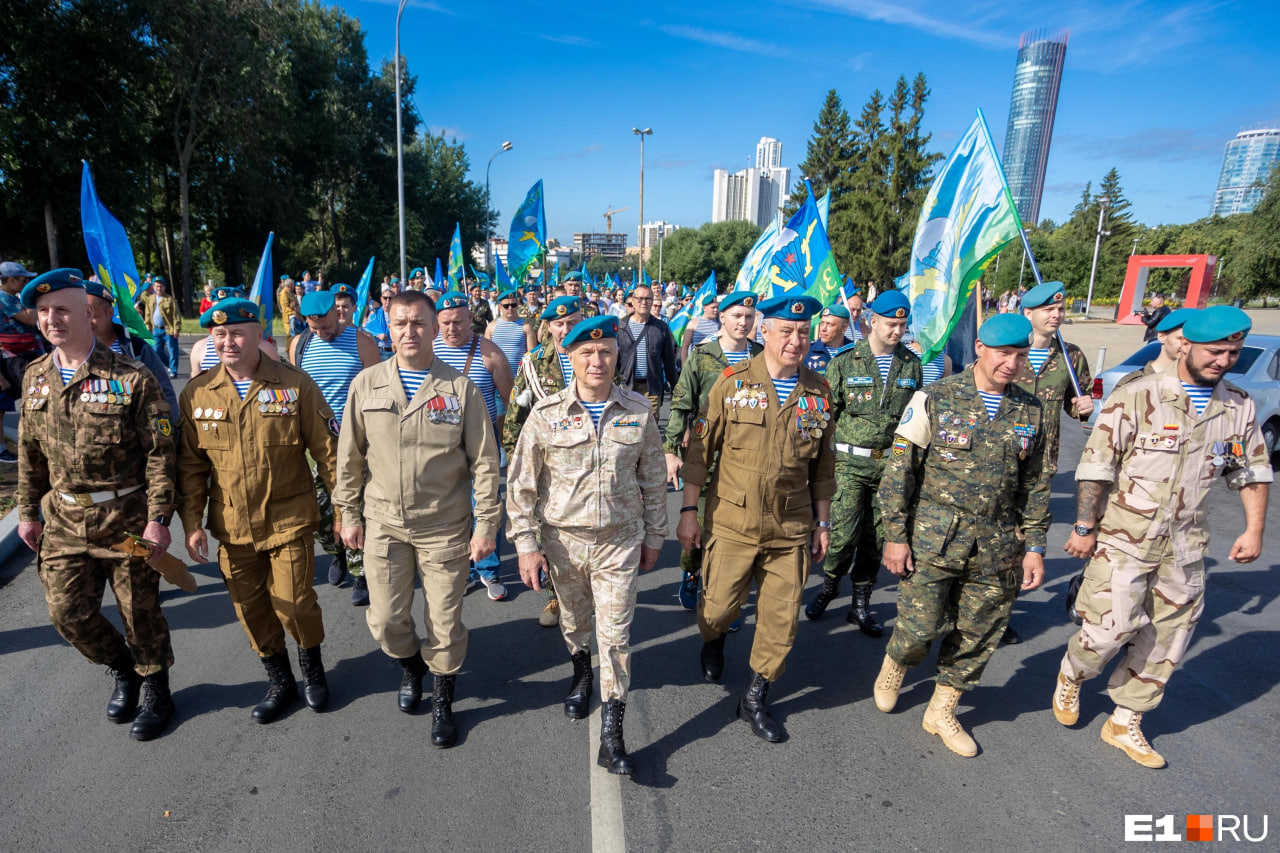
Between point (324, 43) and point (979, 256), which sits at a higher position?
point (324, 43)

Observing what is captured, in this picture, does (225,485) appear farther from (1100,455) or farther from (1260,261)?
(1260,261)

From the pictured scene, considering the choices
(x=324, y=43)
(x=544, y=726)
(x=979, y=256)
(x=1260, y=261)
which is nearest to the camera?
(x=544, y=726)

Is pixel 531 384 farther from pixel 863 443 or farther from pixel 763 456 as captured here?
pixel 863 443

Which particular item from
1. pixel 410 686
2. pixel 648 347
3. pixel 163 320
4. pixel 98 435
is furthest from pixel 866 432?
pixel 163 320

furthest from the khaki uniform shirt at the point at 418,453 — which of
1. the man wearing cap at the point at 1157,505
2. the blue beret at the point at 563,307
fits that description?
the man wearing cap at the point at 1157,505

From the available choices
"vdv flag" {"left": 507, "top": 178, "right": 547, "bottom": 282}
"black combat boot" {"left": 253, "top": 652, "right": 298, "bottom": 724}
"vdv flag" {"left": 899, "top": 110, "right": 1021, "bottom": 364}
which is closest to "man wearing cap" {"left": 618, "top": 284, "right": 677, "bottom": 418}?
"vdv flag" {"left": 899, "top": 110, "right": 1021, "bottom": 364}

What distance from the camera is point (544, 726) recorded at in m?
3.35

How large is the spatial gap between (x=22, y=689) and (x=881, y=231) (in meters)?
41.3

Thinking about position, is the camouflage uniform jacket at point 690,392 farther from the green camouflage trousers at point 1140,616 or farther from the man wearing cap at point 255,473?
the green camouflage trousers at point 1140,616

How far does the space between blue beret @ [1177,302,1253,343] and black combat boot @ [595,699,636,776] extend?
10.4ft

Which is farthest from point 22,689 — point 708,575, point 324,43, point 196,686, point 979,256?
point 324,43

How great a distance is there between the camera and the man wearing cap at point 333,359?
181 inches

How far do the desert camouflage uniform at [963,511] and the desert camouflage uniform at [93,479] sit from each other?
357cm

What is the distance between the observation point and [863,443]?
423 centimetres
